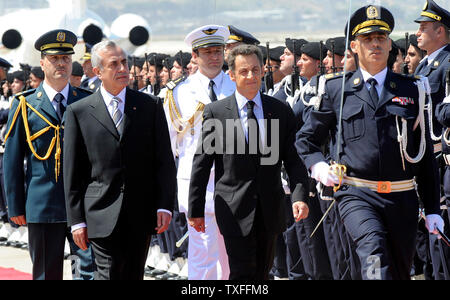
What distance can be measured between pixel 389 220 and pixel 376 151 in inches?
17.1

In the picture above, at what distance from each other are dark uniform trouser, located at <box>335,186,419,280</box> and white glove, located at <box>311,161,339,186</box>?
11cm

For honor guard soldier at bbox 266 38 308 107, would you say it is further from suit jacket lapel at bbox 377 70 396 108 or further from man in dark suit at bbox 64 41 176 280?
man in dark suit at bbox 64 41 176 280

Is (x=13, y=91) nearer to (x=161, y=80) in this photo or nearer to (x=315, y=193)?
(x=161, y=80)

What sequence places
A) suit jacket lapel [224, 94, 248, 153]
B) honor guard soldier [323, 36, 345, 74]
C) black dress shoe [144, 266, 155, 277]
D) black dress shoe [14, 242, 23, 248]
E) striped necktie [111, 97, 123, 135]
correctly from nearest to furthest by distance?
striped necktie [111, 97, 123, 135] < suit jacket lapel [224, 94, 248, 153] < honor guard soldier [323, 36, 345, 74] < black dress shoe [144, 266, 155, 277] < black dress shoe [14, 242, 23, 248]

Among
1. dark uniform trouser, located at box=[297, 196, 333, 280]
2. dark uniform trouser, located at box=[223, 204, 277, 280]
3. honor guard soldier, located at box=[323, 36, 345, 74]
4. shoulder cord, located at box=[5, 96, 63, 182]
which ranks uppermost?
honor guard soldier, located at box=[323, 36, 345, 74]

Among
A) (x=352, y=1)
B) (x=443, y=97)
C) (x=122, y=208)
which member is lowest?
(x=122, y=208)

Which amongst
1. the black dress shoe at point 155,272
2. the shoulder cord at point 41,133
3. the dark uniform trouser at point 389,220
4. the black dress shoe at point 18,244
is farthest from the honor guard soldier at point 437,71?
the black dress shoe at point 18,244

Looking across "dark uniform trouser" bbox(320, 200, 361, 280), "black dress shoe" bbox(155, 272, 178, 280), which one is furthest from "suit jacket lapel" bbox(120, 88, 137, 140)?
"black dress shoe" bbox(155, 272, 178, 280)

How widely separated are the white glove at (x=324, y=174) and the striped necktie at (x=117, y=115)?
1268 millimetres

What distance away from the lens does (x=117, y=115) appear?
6625 millimetres

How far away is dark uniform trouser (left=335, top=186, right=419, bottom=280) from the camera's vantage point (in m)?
6.56
